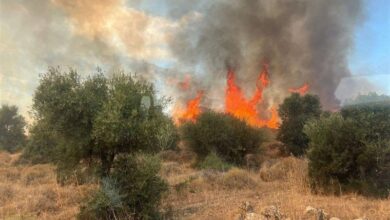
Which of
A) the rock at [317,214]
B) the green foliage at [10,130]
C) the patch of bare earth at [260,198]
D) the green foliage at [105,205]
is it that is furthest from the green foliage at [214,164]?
the green foliage at [10,130]

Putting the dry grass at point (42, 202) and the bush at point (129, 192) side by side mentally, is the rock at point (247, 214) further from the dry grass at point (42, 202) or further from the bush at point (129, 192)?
the dry grass at point (42, 202)

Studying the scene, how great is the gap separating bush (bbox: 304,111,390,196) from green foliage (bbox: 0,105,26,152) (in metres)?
51.7

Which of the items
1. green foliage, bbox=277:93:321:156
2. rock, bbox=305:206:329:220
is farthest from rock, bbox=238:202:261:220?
green foliage, bbox=277:93:321:156

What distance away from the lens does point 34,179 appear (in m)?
28.5

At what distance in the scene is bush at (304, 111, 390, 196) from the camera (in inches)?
765

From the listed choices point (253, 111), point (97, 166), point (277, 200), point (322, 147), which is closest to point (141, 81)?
point (97, 166)

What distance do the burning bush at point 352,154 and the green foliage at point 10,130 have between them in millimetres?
51574

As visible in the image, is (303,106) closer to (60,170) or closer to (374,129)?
(374,129)

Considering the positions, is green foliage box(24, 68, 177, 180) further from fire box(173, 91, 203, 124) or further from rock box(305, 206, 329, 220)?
fire box(173, 91, 203, 124)

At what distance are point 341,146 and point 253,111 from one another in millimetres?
53932

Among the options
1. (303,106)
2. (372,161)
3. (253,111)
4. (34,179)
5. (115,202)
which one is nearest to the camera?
(115,202)

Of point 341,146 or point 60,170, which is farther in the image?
point 341,146

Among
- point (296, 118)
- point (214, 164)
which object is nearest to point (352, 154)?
point (214, 164)

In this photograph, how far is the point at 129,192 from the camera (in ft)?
49.7
